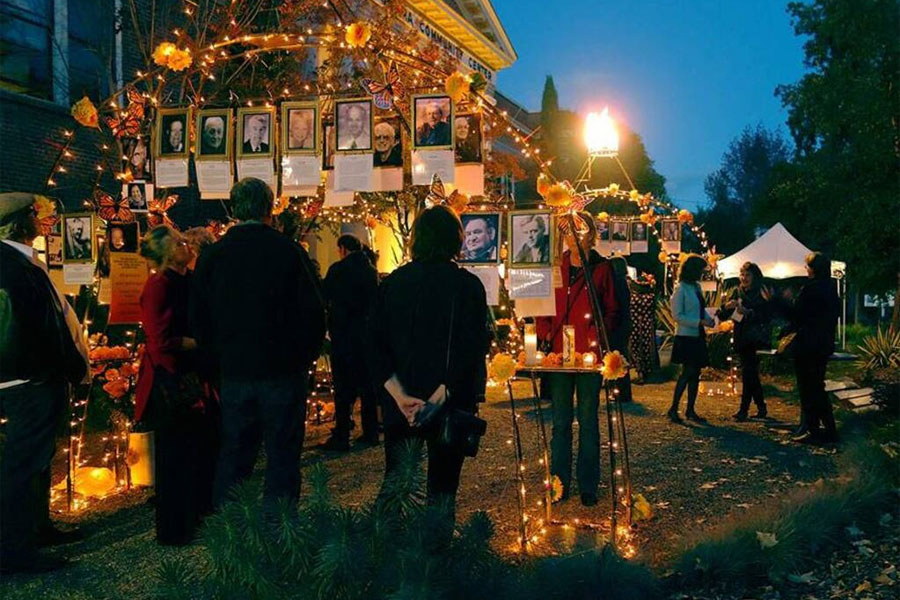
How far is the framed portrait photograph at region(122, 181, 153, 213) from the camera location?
6.24 metres

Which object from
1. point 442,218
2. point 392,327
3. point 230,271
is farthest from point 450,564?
point 230,271

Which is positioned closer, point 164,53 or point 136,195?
point 164,53

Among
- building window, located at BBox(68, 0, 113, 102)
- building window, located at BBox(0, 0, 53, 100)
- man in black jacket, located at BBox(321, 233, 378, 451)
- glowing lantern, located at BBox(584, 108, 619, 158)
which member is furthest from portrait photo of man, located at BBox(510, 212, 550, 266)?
building window, located at BBox(0, 0, 53, 100)

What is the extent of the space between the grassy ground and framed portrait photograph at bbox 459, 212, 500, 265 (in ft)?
5.68

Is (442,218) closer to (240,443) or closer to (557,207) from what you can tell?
(557,207)

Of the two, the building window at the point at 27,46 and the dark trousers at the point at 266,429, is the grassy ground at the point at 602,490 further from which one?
the building window at the point at 27,46

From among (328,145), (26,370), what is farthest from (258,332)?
(328,145)

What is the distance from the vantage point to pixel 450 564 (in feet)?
8.77

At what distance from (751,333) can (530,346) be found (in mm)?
4984

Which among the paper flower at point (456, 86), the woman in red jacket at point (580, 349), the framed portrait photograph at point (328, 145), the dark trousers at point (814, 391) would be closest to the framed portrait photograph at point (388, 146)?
the framed portrait photograph at point (328, 145)

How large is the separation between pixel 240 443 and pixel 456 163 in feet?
7.29

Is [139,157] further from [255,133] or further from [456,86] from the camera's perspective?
[456,86]

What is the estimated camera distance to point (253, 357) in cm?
400

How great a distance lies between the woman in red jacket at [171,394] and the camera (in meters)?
4.77
